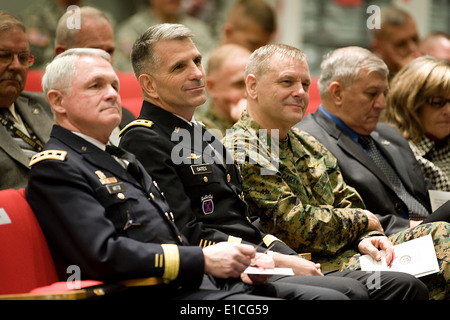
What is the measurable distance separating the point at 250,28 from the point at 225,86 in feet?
4.36

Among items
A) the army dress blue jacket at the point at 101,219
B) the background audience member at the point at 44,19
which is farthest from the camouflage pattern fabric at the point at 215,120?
the army dress blue jacket at the point at 101,219

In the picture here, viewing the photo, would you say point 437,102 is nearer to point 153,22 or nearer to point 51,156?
point 51,156

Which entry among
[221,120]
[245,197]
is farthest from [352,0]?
[245,197]

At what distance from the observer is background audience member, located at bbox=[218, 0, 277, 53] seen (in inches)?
203

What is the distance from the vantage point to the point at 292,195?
258 centimetres

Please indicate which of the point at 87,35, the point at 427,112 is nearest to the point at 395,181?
the point at 427,112

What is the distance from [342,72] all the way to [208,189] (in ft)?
4.42

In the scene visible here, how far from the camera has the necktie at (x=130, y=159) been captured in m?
2.14

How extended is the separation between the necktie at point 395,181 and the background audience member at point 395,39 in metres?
1.70

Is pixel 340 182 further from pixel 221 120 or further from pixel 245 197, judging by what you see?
pixel 221 120

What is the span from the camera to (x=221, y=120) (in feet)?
13.3

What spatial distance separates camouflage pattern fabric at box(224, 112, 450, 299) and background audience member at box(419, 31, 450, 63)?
250 centimetres

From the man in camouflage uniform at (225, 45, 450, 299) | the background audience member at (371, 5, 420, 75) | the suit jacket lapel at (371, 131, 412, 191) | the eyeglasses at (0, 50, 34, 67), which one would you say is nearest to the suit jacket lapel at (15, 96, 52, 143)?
the eyeglasses at (0, 50, 34, 67)

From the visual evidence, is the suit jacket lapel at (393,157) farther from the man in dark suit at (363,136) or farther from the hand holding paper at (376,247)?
the hand holding paper at (376,247)
